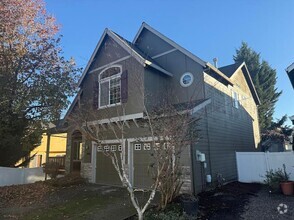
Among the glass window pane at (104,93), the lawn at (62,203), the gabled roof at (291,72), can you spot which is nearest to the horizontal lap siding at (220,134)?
the gabled roof at (291,72)

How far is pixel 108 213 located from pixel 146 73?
670cm

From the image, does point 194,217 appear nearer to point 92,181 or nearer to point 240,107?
point 92,181

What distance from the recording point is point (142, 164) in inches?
432

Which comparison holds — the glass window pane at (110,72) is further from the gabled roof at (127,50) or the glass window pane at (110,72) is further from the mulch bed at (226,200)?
the mulch bed at (226,200)

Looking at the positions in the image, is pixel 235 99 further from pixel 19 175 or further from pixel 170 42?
pixel 19 175

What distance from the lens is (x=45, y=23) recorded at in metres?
13.1

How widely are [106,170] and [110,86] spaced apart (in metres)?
4.70

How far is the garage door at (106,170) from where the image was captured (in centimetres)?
1191

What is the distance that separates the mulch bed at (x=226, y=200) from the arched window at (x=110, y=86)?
6391 mm

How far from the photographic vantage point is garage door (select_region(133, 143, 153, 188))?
10664 millimetres

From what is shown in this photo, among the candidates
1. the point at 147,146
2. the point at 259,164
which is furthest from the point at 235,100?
the point at 147,146

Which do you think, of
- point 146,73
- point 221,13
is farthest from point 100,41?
point 221,13

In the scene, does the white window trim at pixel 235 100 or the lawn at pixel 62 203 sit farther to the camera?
the white window trim at pixel 235 100

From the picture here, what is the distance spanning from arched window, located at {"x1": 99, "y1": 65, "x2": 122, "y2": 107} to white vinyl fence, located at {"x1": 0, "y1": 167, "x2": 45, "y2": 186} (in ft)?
18.8
